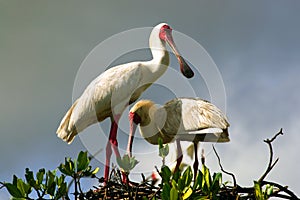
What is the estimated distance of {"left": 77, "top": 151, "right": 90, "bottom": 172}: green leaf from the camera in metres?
4.20

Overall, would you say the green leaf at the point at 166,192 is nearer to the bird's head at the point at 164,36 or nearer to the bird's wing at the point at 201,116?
the bird's wing at the point at 201,116

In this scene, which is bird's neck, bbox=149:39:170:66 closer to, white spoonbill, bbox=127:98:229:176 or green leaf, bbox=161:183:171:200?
white spoonbill, bbox=127:98:229:176

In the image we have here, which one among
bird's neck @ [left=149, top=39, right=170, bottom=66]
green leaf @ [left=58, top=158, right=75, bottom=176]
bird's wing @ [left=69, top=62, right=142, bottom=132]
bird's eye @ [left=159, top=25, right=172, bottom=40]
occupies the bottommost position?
green leaf @ [left=58, top=158, right=75, bottom=176]

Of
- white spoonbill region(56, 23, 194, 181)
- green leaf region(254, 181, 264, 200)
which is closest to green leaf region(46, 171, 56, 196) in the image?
green leaf region(254, 181, 264, 200)

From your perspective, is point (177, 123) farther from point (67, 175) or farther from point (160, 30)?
point (67, 175)

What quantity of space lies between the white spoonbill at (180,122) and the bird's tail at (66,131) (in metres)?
0.75

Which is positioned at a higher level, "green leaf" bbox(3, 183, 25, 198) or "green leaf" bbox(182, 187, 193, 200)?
"green leaf" bbox(3, 183, 25, 198)

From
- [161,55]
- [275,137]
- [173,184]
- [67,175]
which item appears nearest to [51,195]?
[67,175]

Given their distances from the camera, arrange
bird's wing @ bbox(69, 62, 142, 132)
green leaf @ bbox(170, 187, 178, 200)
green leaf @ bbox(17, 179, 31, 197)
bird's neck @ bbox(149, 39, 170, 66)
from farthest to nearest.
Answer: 1. bird's neck @ bbox(149, 39, 170, 66)
2. bird's wing @ bbox(69, 62, 142, 132)
3. green leaf @ bbox(17, 179, 31, 197)
4. green leaf @ bbox(170, 187, 178, 200)

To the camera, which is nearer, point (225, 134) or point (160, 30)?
point (225, 134)

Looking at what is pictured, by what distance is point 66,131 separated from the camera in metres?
7.58

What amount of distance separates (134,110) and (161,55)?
88cm

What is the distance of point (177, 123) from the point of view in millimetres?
7684

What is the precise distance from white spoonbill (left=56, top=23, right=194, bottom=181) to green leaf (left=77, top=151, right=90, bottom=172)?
122 inches
